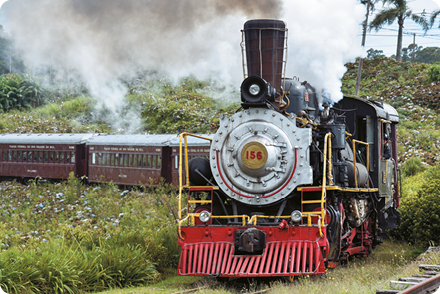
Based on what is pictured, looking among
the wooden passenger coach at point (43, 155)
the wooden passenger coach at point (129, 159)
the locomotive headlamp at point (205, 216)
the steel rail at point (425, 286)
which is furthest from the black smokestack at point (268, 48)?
the wooden passenger coach at point (43, 155)

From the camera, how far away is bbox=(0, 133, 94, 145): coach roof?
73.3 ft

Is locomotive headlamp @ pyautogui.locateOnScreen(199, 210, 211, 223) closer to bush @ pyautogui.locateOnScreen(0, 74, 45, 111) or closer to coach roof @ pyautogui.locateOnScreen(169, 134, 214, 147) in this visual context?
coach roof @ pyautogui.locateOnScreen(169, 134, 214, 147)

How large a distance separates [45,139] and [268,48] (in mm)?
17441

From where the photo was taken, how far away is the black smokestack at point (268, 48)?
834 centimetres

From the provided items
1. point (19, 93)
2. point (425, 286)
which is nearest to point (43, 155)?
point (19, 93)

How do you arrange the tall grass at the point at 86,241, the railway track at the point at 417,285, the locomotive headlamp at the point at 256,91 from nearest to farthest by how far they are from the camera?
the railway track at the point at 417,285, the tall grass at the point at 86,241, the locomotive headlamp at the point at 256,91

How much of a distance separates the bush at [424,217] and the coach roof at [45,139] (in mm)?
14483

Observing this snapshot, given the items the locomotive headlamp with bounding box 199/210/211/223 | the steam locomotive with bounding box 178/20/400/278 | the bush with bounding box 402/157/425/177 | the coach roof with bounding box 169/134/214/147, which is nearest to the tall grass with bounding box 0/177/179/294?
the steam locomotive with bounding box 178/20/400/278

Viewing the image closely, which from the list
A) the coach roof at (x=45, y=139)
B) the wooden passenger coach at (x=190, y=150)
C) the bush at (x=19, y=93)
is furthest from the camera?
the bush at (x=19, y=93)

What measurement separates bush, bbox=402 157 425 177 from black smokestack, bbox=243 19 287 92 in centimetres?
1324

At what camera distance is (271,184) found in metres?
7.85

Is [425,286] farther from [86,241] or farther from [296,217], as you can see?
[86,241]

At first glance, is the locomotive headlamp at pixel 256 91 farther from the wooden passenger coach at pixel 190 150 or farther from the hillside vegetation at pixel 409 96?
the hillside vegetation at pixel 409 96

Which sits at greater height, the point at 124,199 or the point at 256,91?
Answer: the point at 256,91
